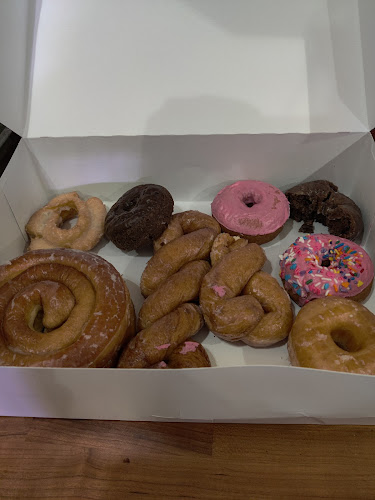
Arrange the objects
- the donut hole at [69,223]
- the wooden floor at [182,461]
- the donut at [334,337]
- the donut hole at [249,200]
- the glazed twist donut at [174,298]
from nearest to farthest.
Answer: the wooden floor at [182,461], the donut at [334,337], the glazed twist donut at [174,298], the donut hole at [249,200], the donut hole at [69,223]

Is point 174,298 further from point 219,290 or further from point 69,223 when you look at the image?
point 69,223

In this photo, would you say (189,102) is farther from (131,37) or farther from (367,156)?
(367,156)

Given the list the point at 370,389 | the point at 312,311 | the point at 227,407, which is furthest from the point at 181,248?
the point at 370,389

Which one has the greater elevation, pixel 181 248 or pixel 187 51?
pixel 187 51

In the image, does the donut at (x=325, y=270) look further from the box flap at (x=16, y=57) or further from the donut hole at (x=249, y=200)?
the box flap at (x=16, y=57)

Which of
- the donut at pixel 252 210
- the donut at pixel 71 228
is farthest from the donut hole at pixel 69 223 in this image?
the donut at pixel 252 210

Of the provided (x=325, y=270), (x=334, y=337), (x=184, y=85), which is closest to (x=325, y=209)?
(x=325, y=270)

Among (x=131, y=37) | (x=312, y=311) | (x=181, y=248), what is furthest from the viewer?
(x=131, y=37)
